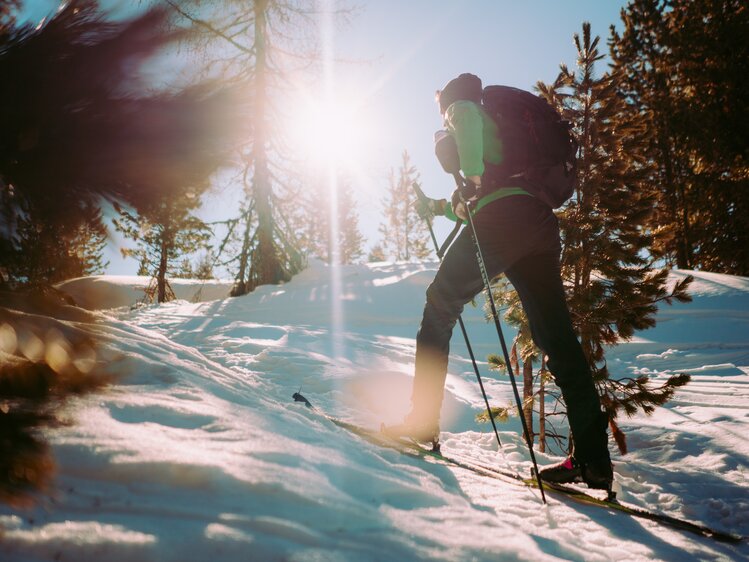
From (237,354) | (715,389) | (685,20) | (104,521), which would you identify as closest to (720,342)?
(715,389)

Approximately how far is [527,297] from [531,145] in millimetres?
892

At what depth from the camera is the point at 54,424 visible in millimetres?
1134

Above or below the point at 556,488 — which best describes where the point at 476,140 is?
above

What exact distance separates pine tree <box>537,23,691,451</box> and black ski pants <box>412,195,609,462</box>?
1802 millimetres

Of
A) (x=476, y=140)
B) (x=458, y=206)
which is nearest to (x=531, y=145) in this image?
(x=476, y=140)

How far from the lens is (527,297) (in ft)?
7.79

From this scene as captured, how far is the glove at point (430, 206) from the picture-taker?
114 inches

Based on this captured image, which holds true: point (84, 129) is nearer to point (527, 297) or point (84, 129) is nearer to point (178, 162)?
point (178, 162)

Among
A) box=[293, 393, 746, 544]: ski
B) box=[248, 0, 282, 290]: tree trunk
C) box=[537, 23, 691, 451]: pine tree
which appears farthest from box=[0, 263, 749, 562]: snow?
box=[248, 0, 282, 290]: tree trunk

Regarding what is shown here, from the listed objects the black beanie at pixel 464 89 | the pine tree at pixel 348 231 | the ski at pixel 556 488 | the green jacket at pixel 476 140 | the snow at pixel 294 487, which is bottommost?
the ski at pixel 556 488

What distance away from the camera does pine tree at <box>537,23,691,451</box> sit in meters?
3.87

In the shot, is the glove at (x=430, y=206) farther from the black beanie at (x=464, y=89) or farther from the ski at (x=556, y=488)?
the ski at (x=556, y=488)

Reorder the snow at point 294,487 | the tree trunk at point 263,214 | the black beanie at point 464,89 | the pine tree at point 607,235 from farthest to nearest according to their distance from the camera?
1. the tree trunk at point 263,214
2. the pine tree at point 607,235
3. the black beanie at point 464,89
4. the snow at point 294,487

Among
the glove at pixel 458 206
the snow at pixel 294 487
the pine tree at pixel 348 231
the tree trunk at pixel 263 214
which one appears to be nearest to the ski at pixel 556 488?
the snow at pixel 294 487
